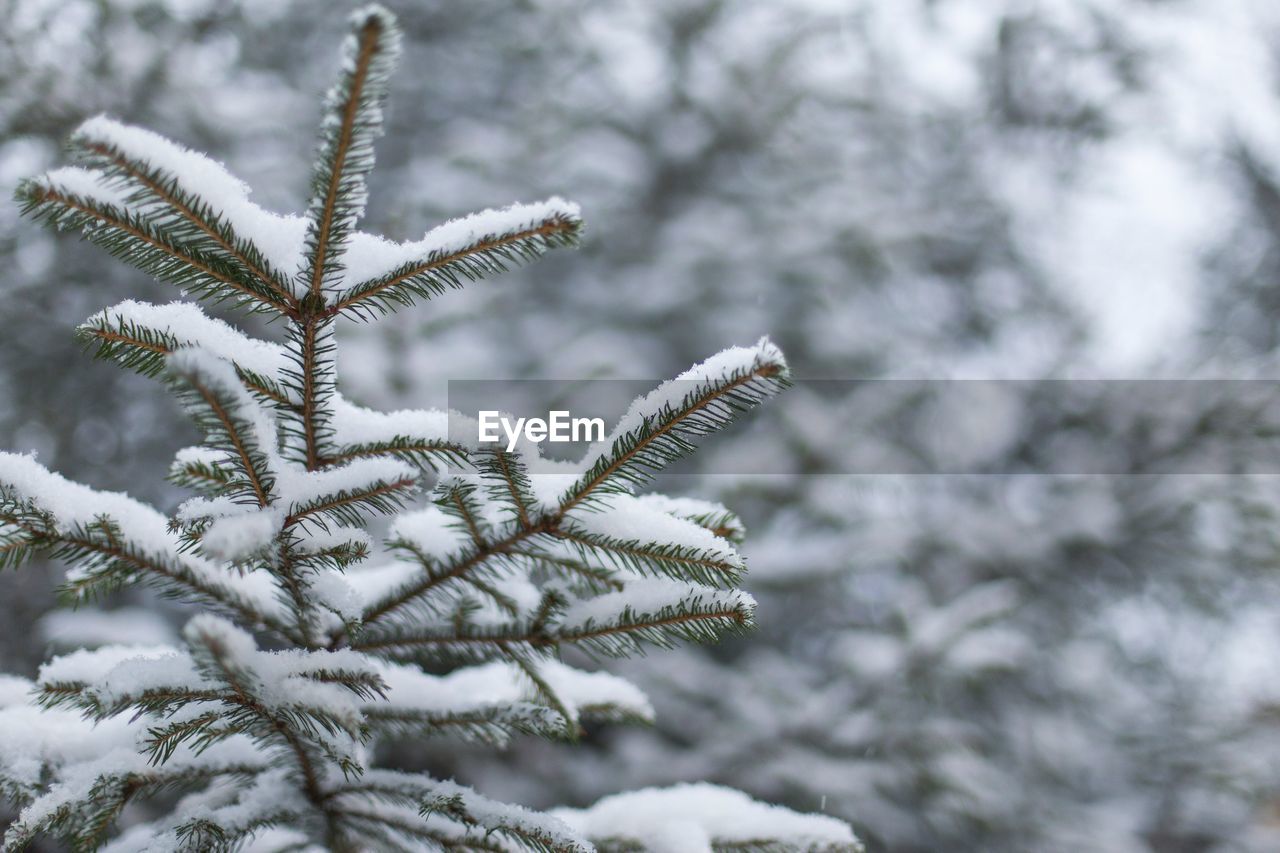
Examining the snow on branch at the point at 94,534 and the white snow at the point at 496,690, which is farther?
the white snow at the point at 496,690

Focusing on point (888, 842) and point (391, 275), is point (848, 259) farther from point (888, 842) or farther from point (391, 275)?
point (391, 275)

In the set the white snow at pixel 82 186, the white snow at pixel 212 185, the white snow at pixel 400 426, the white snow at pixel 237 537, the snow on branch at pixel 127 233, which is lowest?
the white snow at pixel 237 537

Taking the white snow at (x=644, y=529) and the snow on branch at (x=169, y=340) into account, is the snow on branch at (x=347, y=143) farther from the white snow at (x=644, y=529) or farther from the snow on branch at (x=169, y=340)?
the white snow at (x=644, y=529)

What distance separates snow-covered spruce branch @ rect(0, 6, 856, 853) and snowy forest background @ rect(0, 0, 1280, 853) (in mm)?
1793

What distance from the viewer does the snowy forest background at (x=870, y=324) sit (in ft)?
10.1

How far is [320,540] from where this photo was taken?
2.69 ft

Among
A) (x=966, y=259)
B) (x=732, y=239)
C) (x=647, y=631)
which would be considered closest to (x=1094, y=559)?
(x=966, y=259)

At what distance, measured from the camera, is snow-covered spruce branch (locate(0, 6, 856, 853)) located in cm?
72

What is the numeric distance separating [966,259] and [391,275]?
4.19 m

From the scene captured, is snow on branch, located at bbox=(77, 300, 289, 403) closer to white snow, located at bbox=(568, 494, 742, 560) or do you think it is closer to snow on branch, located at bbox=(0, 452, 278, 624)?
snow on branch, located at bbox=(0, 452, 278, 624)

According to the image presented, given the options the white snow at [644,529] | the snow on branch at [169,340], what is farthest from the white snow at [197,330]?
the white snow at [644,529]

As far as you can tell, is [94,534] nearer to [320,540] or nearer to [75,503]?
[75,503]

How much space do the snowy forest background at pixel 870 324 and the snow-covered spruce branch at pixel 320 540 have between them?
5.88ft

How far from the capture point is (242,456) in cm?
73
